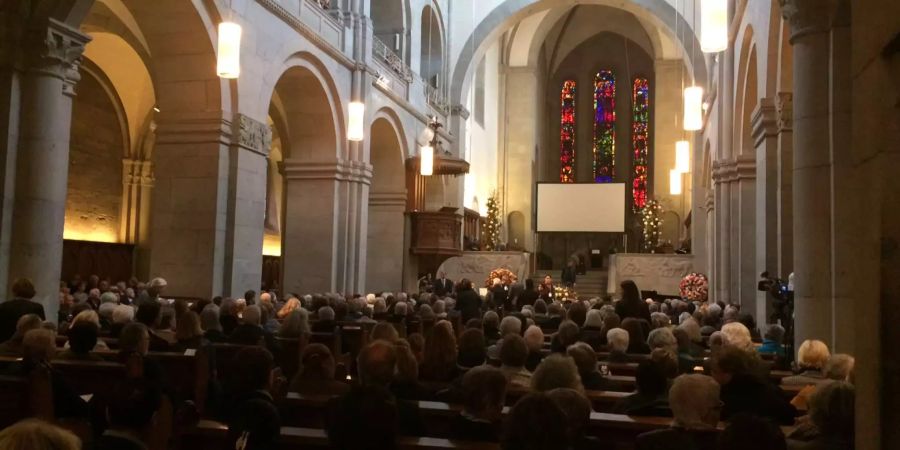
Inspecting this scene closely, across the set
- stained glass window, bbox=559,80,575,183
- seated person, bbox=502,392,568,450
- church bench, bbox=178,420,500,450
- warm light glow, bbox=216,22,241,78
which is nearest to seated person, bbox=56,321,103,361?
church bench, bbox=178,420,500,450

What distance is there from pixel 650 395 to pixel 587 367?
1151mm

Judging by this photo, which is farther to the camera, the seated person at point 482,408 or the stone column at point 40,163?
the stone column at point 40,163

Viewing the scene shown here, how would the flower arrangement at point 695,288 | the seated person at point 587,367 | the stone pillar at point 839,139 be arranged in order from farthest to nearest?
the flower arrangement at point 695,288, the stone pillar at point 839,139, the seated person at point 587,367

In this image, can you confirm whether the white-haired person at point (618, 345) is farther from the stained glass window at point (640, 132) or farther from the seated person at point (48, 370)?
the stained glass window at point (640, 132)

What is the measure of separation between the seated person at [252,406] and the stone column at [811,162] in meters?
5.14

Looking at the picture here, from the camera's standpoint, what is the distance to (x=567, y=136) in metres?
39.5

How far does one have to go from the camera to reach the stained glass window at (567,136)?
39344 millimetres

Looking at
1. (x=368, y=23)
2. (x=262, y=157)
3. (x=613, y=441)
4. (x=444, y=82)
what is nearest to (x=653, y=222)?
(x=444, y=82)

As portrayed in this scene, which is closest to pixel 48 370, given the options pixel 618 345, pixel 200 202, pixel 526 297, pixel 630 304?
pixel 618 345

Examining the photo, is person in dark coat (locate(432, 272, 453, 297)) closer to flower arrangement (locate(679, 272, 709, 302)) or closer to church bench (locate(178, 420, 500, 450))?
flower arrangement (locate(679, 272, 709, 302))

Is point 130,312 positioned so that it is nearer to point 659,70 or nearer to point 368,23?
point 368,23

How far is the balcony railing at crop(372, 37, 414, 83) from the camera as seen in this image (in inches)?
742

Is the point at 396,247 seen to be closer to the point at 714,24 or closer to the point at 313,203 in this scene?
the point at 313,203

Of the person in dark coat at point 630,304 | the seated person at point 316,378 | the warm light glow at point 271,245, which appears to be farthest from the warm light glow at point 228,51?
the warm light glow at point 271,245
